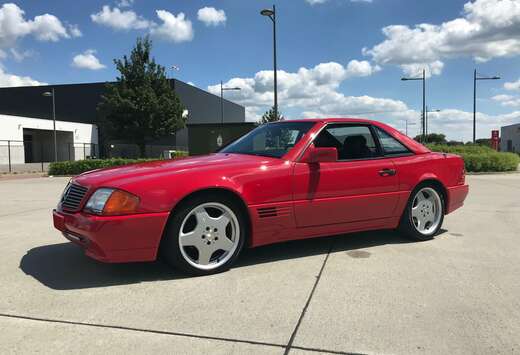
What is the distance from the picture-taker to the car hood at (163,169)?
3775 millimetres

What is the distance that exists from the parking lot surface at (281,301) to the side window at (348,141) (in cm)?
102

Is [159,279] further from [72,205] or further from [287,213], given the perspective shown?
[287,213]

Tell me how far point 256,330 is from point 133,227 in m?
1.34

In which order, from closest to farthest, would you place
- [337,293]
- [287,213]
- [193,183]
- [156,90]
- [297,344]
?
[297,344], [337,293], [193,183], [287,213], [156,90]

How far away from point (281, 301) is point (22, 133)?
40617 mm

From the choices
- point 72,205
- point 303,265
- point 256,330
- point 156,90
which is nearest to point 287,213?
point 303,265

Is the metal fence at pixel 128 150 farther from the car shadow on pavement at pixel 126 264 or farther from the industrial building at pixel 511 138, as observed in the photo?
the industrial building at pixel 511 138

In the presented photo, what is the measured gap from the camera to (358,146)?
491 centimetres

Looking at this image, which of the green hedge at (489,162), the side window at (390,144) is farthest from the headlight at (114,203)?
the green hedge at (489,162)

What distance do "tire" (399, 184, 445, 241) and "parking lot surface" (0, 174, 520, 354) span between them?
16 cm

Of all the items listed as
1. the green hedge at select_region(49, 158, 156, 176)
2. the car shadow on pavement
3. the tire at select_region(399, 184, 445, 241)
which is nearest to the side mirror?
the car shadow on pavement

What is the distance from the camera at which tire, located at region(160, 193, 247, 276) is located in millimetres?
3801

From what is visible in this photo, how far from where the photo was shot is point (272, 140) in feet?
16.0

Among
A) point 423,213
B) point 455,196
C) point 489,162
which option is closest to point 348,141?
point 423,213
